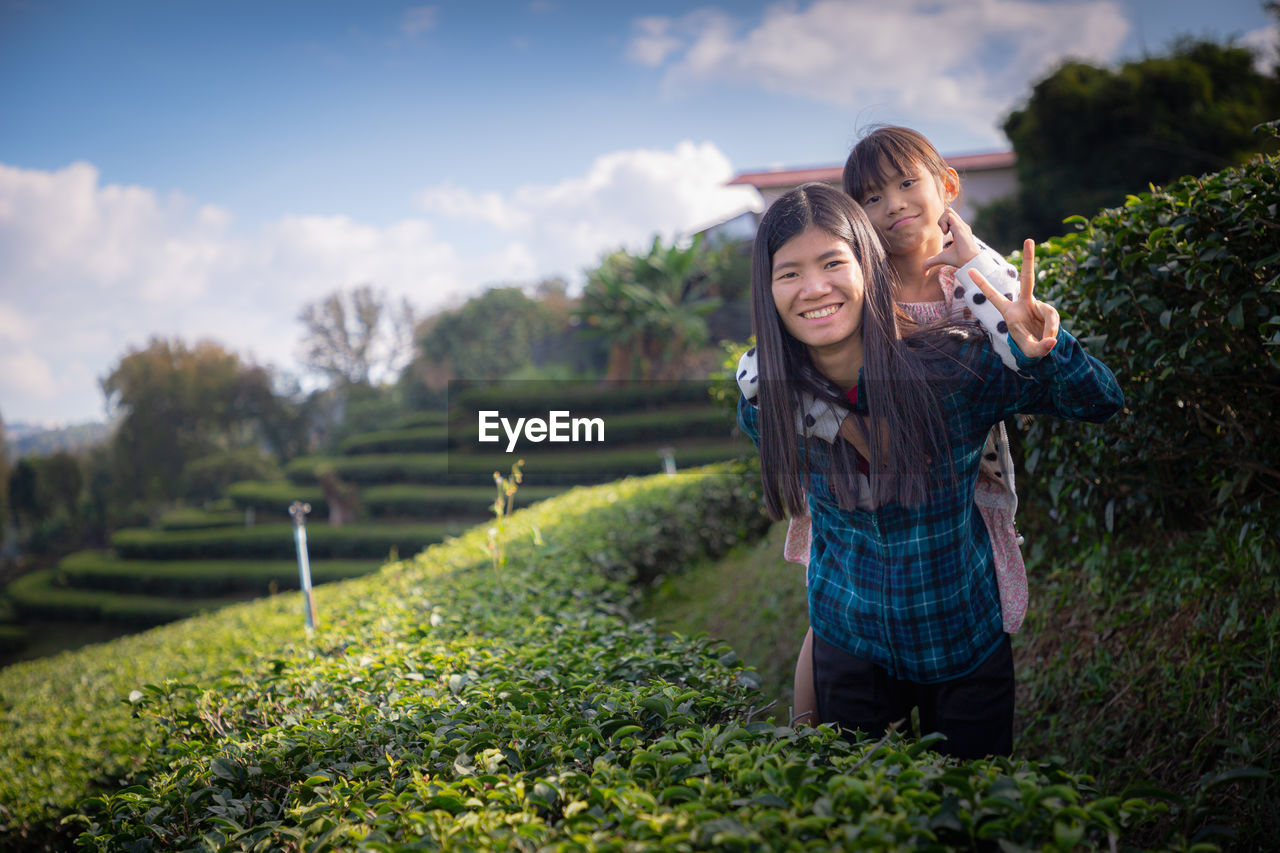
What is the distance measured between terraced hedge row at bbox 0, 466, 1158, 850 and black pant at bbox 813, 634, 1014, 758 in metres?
0.18

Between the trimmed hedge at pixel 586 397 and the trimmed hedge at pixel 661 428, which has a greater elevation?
the trimmed hedge at pixel 586 397

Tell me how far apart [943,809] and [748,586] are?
11.3 feet

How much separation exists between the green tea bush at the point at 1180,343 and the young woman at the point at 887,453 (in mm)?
747

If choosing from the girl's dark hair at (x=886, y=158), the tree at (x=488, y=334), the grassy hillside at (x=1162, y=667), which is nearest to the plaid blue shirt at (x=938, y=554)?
the girl's dark hair at (x=886, y=158)

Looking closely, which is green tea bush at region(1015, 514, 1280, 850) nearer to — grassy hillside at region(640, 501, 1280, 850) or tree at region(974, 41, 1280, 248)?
grassy hillside at region(640, 501, 1280, 850)

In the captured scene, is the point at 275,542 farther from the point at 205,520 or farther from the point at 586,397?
the point at 586,397

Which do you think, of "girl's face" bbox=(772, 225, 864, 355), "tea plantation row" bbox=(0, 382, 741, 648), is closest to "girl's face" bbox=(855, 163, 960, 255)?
"girl's face" bbox=(772, 225, 864, 355)

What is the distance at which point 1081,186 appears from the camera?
14117 mm

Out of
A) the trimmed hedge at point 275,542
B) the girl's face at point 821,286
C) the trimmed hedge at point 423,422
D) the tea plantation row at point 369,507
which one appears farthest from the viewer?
the trimmed hedge at point 423,422

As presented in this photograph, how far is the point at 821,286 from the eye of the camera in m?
1.29

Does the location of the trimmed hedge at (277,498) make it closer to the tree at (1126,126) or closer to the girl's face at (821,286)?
the tree at (1126,126)

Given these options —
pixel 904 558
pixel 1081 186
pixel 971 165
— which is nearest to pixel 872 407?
pixel 904 558

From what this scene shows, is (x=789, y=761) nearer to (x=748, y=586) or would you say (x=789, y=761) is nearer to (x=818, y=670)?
(x=818, y=670)

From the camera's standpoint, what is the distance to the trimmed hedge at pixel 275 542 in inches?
628
